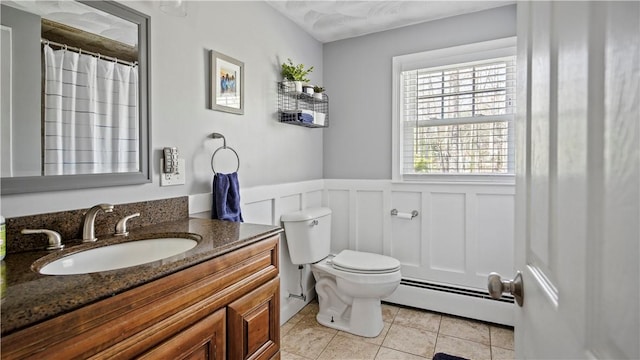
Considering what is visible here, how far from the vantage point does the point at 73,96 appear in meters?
1.18

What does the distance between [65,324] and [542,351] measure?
0.90m

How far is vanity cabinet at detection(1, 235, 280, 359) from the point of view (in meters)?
0.66

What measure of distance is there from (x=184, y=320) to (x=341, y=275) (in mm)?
1386

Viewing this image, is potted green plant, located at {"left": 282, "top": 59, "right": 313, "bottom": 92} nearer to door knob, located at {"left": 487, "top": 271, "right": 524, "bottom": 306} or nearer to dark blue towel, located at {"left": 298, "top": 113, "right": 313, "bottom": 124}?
dark blue towel, located at {"left": 298, "top": 113, "right": 313, "bottom": 124}

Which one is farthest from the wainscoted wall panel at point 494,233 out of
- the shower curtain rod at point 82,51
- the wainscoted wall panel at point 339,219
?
the shower curtain rod at point 82,51

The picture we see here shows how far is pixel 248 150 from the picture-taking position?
2061mm

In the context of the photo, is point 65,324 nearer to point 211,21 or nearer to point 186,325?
point 186,325

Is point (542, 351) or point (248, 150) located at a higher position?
point (248, 150)

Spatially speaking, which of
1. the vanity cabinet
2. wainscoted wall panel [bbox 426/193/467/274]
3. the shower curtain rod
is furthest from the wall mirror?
wainscoted wall panel [bbox 426/193/467/274]

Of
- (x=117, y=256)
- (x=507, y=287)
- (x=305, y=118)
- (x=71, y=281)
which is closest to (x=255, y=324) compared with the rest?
(x=117, y=256)

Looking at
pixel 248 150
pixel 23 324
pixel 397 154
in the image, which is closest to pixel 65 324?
pixel 23 324

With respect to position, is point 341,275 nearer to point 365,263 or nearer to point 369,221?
point 365,263

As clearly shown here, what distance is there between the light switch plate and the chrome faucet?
347 millimetres

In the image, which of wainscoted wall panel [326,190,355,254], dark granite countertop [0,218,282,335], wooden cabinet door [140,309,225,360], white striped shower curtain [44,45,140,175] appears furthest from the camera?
wainscoted wall panel [326,190,355,254]
